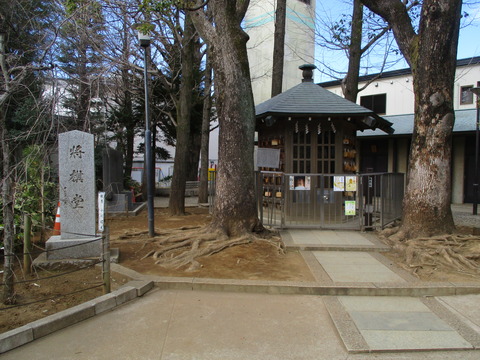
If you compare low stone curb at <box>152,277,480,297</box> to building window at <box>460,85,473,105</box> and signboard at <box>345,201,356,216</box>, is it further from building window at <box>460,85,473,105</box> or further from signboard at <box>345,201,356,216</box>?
building window at <box>460,85,473,105</box>

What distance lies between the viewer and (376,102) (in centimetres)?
2116

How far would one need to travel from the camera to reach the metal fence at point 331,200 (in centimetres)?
912

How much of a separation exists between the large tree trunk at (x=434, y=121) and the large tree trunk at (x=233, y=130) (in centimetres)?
363

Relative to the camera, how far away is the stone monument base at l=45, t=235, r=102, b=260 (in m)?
6.30

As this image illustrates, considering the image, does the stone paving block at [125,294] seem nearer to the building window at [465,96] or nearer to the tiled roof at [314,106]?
the tiled roof at [314,106]

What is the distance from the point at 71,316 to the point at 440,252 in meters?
6.21

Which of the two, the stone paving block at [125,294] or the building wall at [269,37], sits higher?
the building wall at [269,37]

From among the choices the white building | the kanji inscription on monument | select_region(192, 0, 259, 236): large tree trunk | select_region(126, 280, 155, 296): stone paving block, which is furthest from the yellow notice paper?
the white building

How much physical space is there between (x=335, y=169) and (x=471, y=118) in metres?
10.6

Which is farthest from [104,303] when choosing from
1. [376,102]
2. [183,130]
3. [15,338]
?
[376,102]

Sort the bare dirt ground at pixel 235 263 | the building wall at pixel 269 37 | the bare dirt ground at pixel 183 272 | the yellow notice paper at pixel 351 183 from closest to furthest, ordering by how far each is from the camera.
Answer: the bare dirt ground at pixel 183 272
the bare dirt ground at pixel 235 263
the yellow notice paper at pixel 351 183
the building wall at pixel 269 37

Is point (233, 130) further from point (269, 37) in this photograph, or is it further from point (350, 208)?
point (269, 37)

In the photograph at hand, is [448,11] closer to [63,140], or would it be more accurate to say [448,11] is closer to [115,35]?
[63,140]

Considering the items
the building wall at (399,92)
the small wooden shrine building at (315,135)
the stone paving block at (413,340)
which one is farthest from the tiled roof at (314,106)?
the building wall at (399,92)
